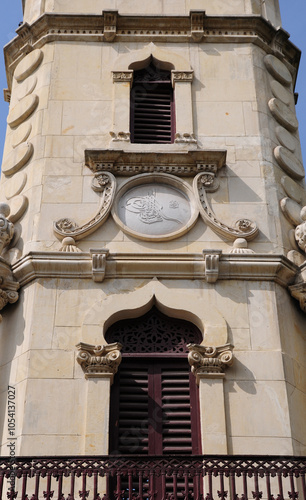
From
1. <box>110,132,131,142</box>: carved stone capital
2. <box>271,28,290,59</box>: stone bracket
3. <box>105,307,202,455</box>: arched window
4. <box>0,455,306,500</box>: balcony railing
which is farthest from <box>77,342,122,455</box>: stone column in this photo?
<box>271,28,290,59</box>: stone bracket

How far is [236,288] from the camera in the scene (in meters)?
16.6

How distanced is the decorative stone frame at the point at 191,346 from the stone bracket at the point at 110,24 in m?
6.54

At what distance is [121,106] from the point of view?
19.4 meters

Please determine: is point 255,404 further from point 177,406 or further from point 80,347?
point 80,347

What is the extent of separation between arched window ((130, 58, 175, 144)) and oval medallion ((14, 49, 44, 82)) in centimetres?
215

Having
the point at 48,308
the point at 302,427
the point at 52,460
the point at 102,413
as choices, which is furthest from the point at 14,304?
the point at 302,427

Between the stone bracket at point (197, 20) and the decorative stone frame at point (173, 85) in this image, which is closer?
the decorative stone frame at point (173, 85)

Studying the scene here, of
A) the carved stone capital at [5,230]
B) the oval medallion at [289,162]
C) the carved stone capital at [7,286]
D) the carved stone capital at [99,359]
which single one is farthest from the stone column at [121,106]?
the carved stone capital at [99,359]

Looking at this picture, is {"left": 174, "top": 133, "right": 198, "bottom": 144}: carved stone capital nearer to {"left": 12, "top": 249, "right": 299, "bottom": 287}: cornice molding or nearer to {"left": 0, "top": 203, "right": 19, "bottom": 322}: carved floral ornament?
{"left": 12, "top": 249, "right": 299, "bottom": 287}: cornice molding

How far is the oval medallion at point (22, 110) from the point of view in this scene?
781 inches

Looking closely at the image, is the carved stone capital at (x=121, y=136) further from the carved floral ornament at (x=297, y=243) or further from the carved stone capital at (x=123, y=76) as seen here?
the carved floral ornament at (x=297, y=243)

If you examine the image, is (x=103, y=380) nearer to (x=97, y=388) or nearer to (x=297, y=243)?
(x=97, y=388)

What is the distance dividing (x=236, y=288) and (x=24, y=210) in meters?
4.32

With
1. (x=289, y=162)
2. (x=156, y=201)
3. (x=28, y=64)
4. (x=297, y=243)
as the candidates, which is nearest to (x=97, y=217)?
(x=156, y=201)
